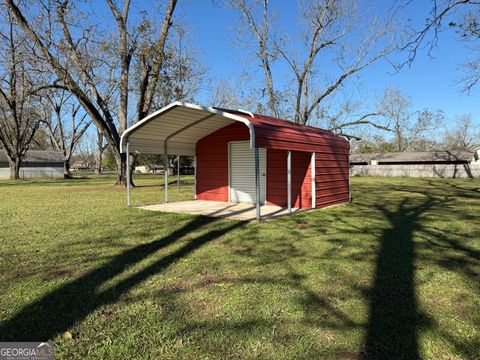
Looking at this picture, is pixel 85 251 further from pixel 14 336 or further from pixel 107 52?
pixel 107 52

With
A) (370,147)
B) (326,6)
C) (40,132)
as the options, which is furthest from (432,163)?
(40,132)

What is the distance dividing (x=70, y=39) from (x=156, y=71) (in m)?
3.97

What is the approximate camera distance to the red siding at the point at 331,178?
9.84m

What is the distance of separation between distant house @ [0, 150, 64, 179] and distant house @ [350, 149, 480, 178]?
36.4m

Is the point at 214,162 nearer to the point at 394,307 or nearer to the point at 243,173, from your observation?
the point at 243,173

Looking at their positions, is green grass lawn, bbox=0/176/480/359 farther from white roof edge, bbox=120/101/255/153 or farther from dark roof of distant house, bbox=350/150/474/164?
dark roof of distant house, bbox=350/150/474/164

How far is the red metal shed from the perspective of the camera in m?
8.94

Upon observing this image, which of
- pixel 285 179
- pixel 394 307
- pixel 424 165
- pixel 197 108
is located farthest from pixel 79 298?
pixel 424 165

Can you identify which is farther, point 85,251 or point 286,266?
point 85,251

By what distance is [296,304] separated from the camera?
128 inches

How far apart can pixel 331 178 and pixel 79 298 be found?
8.46 meters

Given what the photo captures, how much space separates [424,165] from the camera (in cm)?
3522

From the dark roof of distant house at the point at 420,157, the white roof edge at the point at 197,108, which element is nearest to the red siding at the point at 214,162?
the white roof edge at the point at 197,108

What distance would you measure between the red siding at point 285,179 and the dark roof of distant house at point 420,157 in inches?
1332
